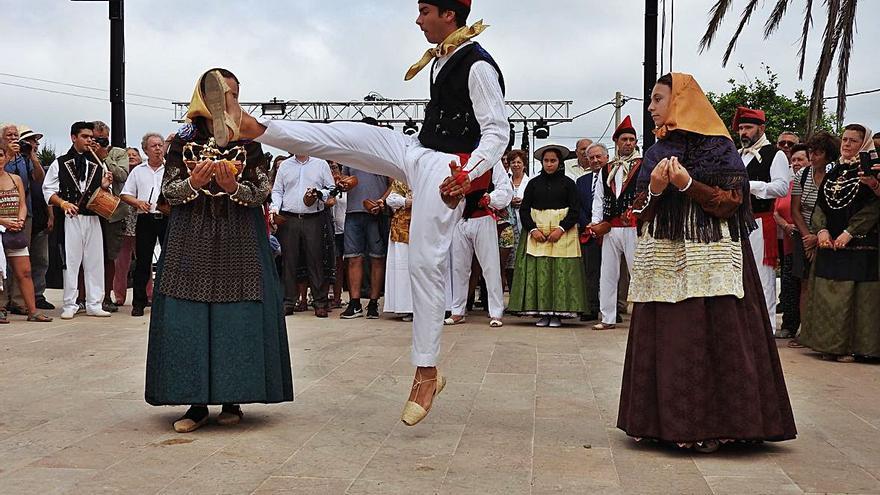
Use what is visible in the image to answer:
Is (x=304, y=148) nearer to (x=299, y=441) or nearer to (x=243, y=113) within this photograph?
(x=243, y=113)

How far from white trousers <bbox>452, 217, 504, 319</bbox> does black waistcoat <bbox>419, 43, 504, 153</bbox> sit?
5.75 m

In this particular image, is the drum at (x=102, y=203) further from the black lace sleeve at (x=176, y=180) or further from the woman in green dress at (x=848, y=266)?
the woman in green dress at (x=848, y=266)

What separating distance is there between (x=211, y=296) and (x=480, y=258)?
234 inches

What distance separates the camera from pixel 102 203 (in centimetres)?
1138

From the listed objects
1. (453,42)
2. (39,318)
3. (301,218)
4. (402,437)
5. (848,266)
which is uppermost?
(453,42)

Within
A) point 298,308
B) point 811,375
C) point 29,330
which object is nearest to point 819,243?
point 811,375

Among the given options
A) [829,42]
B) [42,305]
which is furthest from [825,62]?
[42,305]

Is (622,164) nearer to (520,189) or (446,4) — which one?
(520,189)

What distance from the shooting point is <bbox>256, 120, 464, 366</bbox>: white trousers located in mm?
5090

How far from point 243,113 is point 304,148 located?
0.34 m

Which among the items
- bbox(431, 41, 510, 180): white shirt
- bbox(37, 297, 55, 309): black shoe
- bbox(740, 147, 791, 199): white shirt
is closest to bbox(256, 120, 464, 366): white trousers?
bbox(431, 41, 510, 180): white shirt

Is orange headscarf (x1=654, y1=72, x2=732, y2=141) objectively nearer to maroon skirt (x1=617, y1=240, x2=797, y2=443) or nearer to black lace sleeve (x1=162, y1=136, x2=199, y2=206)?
maroon skirt (x1=617, y1=240, x2=797, y2=443)

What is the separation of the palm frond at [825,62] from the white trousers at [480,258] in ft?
19.4

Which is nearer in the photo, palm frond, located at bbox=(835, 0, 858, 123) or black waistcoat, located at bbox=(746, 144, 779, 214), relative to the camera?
black waistcoat, located at bbox=(746, 144, 779, 214)
